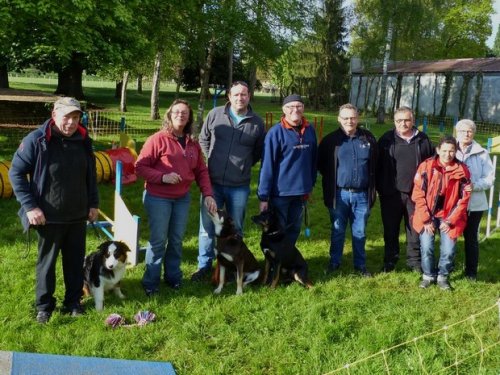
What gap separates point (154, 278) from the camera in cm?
479

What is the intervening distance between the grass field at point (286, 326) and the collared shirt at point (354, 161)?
114 centimetres

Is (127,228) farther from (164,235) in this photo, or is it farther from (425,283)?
(425,283)

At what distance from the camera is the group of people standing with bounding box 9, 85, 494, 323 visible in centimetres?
389

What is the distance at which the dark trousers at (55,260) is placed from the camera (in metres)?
4.02

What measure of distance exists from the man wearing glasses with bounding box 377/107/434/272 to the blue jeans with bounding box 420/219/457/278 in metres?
0.36

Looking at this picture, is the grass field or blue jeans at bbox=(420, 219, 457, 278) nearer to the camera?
the grass field

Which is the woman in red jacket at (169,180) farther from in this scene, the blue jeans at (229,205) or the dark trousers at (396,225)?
the dark trousers at (396,225)

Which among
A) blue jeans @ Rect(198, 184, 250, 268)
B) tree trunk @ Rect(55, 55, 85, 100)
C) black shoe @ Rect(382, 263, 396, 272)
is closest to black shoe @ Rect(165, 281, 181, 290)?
blue jeans @ Rect(198, 184, 250, 268)

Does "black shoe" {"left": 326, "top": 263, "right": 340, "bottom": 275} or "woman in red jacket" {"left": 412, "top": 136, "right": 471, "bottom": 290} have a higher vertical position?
"woman in red jacket" {"left": 412, "top": 136, "right": 471, "bottom": 290}

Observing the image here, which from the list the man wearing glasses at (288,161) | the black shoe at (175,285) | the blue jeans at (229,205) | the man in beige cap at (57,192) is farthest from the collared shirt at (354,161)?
the man in beige cap at (57,192)

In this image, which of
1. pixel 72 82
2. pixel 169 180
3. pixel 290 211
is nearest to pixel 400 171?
pixel 290 211

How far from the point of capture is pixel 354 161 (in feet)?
16.8

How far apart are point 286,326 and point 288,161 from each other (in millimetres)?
1632

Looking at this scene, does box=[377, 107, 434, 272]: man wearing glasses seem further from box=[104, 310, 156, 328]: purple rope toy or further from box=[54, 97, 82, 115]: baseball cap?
box=[54, 97, 82, 115]: baseball cap
